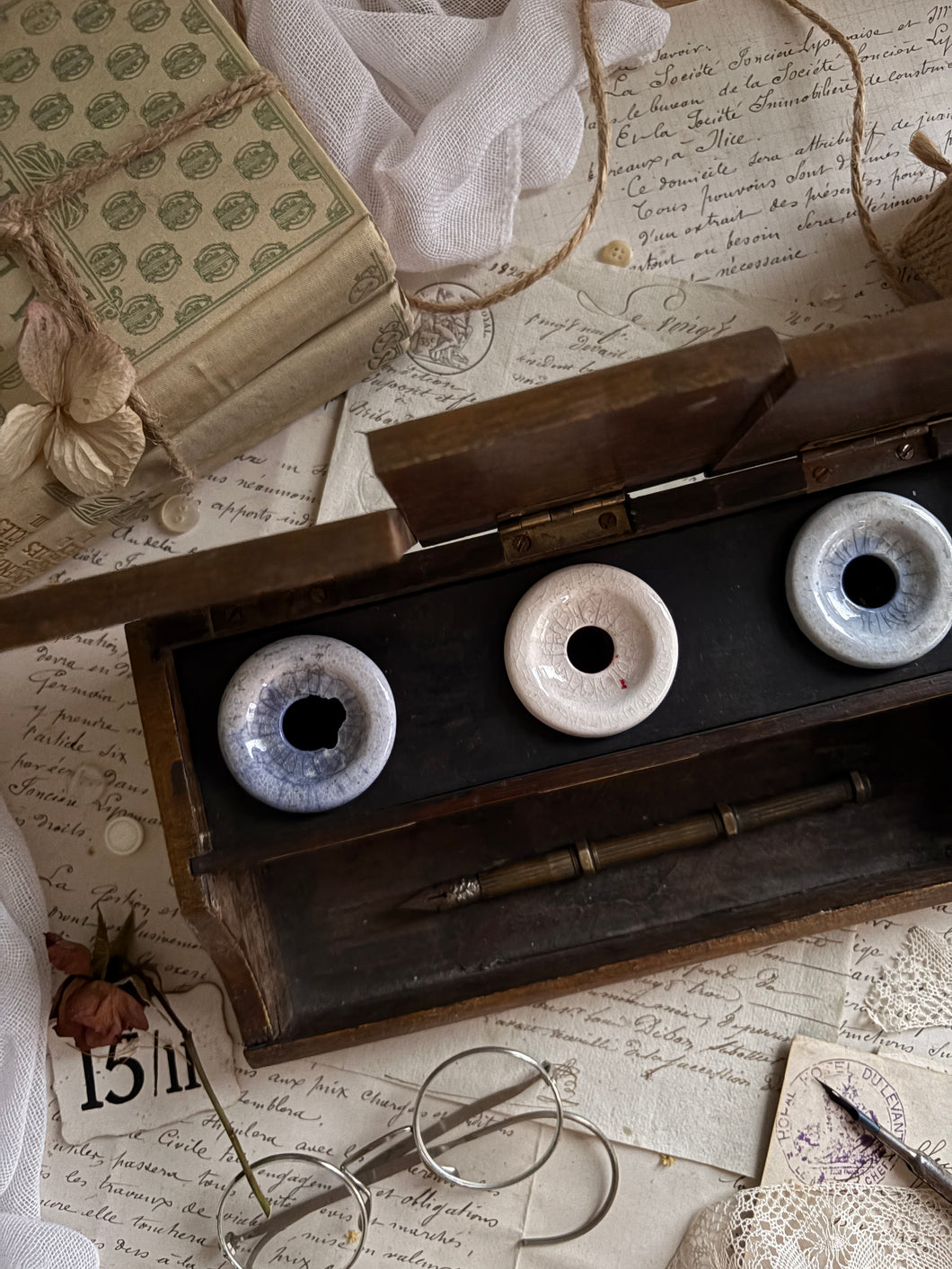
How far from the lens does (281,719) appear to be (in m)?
0.77

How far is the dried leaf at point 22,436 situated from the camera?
0.81 metres

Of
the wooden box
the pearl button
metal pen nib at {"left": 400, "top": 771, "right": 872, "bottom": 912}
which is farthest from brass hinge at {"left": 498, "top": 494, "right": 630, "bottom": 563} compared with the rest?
the pearl button

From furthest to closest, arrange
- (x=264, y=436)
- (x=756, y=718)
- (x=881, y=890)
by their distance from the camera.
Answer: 1. (x=264, y=436)
2. (x=881, y=890)
3. (x=756, y=718)

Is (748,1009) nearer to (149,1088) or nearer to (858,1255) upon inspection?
(858,1255)

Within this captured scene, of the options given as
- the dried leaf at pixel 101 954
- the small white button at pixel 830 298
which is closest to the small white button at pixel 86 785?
the dried leaf at pixel 101 954

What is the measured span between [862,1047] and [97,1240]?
71 cm

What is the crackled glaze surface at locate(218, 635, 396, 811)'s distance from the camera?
0.74 meters

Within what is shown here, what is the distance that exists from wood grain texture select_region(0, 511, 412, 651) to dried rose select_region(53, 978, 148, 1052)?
394 mm

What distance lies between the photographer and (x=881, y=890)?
2.81ft

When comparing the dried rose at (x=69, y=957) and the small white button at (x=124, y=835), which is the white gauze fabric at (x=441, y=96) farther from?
the dried rose at (x=69, y=957)

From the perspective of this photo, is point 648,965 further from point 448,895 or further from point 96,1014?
point 96,1014

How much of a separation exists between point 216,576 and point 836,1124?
2.41 ft

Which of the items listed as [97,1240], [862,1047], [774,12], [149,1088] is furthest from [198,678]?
[774,12]

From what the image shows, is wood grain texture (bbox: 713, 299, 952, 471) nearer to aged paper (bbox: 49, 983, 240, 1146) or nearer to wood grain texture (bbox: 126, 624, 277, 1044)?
wood grain texture (bbox: 126, 624, 277, 1044)
